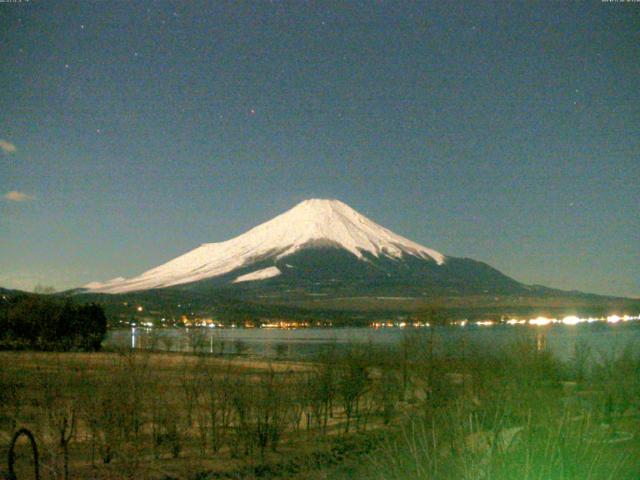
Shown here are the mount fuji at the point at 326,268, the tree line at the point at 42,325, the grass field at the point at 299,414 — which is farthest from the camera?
the mount fuji at the point at 326,268

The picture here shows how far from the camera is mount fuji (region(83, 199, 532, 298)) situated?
15262 cm

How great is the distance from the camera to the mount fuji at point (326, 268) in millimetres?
152625

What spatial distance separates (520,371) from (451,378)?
17.5 ft

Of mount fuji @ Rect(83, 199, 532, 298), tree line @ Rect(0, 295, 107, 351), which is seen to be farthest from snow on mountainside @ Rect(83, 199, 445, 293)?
tree line @ Rect(0, 295, 107, 351)

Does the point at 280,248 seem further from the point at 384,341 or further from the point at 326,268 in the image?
the point at 384,341

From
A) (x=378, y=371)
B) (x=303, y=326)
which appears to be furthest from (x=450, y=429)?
(x=303, y=326)

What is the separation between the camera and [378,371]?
23.5 m

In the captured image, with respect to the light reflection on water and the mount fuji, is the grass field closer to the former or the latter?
the light reflection on water

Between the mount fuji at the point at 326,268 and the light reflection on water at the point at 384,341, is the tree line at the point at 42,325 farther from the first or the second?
the mount fuji at the point at 326,268

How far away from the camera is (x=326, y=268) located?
169 m

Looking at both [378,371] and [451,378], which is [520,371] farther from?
[378,371]

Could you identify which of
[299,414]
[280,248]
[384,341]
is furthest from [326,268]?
[299,414]

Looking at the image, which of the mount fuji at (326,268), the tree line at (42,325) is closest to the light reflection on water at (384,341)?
the tree line at (42,325)

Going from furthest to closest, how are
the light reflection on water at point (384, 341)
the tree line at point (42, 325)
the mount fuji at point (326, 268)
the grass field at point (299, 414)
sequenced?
the mount fuji at point (326, 268), the tree line at point (42, 325), the light reflection on water at point (384, 341), the grass field at point (299, 414)
